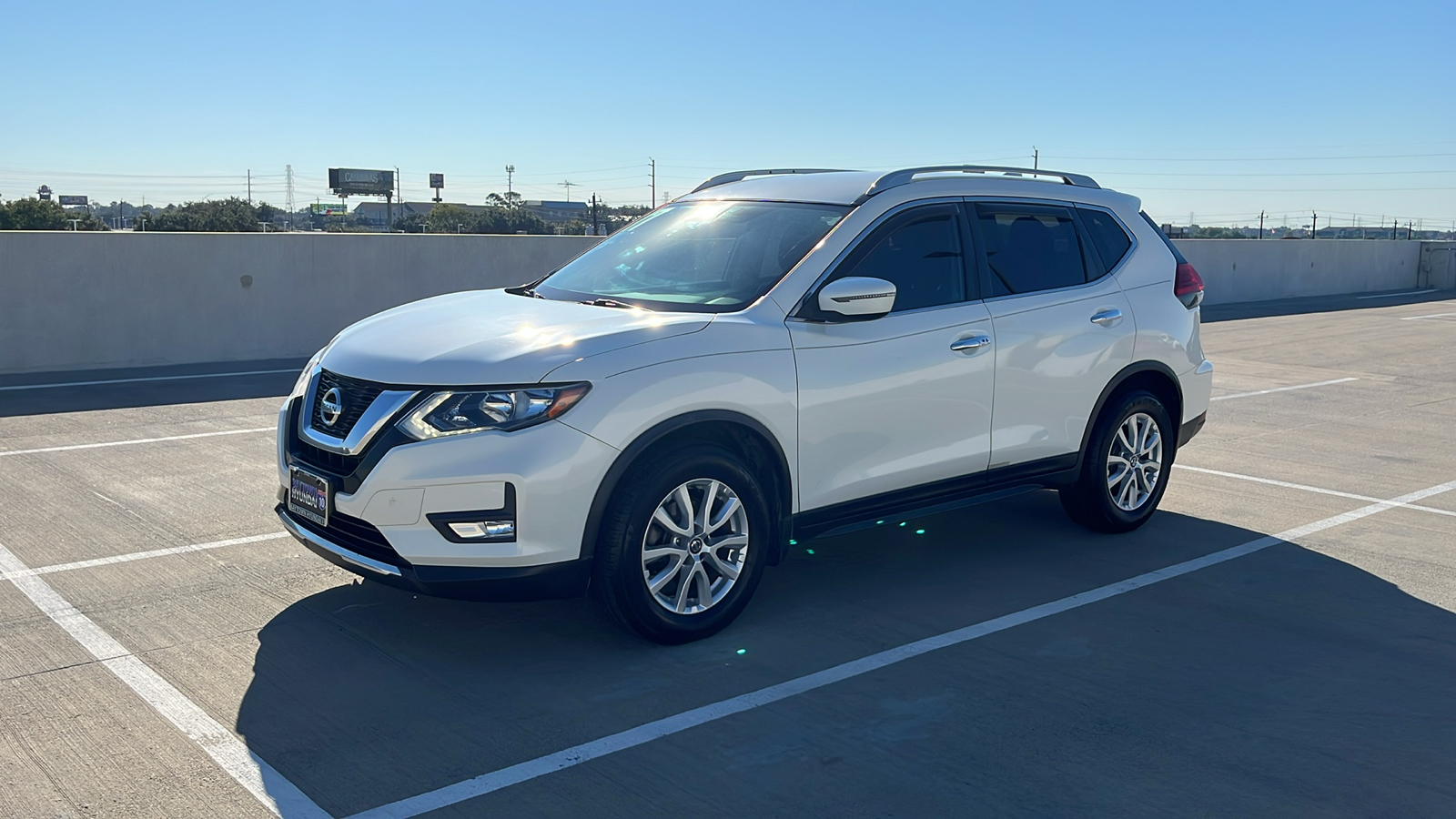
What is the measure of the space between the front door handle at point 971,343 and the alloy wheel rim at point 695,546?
1.40 m

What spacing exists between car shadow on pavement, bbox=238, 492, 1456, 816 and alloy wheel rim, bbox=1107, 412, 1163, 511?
2.01 feet

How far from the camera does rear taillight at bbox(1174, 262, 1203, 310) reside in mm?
6914

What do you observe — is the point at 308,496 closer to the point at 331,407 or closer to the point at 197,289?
the point at 331,407

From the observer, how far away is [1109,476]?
21.8ft

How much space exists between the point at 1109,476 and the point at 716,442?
8.83ft

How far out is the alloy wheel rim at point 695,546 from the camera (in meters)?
4.74

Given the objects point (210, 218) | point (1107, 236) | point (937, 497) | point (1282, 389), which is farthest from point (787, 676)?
point (210, 218)

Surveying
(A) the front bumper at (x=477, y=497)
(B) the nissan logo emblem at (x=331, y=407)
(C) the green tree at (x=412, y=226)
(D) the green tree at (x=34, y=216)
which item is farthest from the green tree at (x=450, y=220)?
(A) the front bumper at (x=477, y=497)

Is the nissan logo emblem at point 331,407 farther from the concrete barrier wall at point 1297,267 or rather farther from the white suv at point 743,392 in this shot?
the concrete barrier wall at point 1297,267

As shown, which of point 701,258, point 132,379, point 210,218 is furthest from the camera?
point 210,218

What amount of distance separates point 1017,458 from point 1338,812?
2654 millimetres

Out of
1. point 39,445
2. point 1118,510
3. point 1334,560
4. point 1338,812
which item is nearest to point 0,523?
point 39,445

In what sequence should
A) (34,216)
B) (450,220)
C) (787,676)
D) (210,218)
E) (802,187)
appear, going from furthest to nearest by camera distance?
(450,220) < (210,218) < (34,216) < (802,187) < (787,676)

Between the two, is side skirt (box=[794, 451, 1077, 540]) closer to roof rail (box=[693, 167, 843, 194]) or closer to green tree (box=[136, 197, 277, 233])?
roof rail (box=[693, 167, 843, 194])
